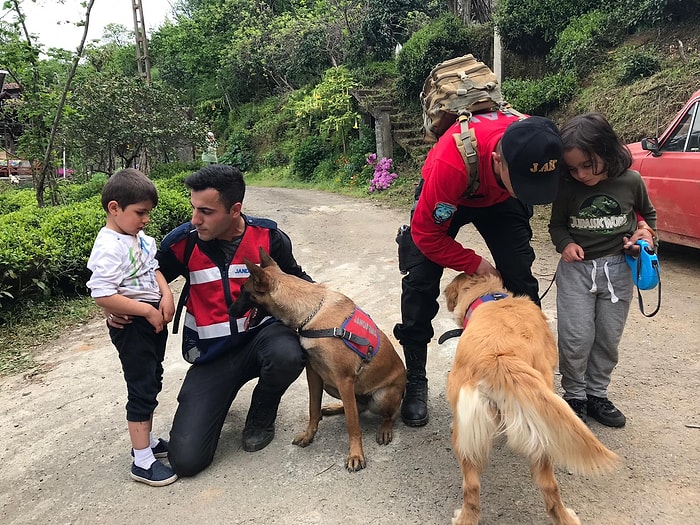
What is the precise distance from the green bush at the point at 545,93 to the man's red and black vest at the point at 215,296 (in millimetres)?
9761

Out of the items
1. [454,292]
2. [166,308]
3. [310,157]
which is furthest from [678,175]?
[310,157]

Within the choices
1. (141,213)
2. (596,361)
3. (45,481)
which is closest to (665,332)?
(596,361)

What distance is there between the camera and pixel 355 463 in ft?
9.29

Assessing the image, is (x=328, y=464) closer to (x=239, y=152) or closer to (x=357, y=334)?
(x=357, y=334)

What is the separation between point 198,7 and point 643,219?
3626 cm

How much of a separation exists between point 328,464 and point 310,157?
17.1m

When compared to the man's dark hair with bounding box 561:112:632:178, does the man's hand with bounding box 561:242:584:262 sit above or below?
below

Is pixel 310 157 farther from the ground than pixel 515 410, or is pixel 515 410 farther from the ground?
pixel 515 410


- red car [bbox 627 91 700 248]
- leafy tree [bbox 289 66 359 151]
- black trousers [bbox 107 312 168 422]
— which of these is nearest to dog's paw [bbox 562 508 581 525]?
black trousers [bbox 107 312 168 422]

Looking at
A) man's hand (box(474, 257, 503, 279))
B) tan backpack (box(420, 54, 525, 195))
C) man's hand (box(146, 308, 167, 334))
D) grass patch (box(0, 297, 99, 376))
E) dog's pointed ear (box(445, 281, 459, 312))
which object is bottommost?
grass patch (box(0, 297, 99, 376))

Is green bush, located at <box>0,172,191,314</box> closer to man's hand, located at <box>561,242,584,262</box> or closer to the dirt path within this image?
the dirt path

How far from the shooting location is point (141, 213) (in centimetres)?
279

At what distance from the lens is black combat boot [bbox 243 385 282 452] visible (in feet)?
10.3

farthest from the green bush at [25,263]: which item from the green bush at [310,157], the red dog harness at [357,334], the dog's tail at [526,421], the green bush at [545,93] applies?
the green bush at [310,157]
